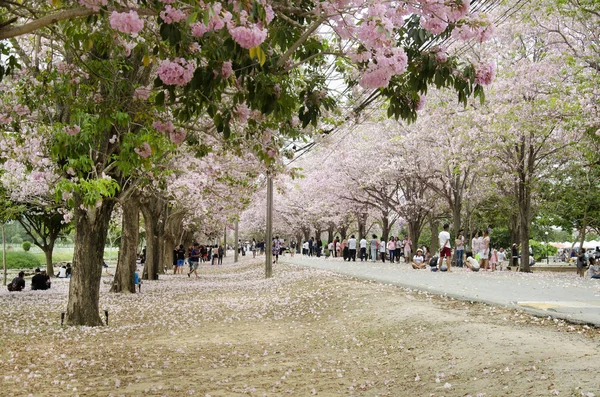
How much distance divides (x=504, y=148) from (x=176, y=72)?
2272cm

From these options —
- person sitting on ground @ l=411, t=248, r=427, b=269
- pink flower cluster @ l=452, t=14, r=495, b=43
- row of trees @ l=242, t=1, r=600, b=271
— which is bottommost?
person sitting on ground @ l=411, t=248, r=427, b=269

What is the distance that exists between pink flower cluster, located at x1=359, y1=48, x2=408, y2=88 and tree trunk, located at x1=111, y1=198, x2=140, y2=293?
15.9m

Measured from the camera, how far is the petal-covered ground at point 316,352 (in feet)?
21.6

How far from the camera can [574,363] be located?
20.2 ft

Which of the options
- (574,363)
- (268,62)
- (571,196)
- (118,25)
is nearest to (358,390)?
(574,363)

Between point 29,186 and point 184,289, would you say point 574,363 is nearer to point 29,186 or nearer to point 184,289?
point 184,289

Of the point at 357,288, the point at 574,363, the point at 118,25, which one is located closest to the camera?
the point at 118,25

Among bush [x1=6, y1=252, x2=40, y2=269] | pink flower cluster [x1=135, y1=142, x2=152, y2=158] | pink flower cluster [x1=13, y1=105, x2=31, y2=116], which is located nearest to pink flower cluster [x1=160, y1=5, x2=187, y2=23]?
pink flower cluster [x1=135, y1=142, x2=152, y2=158]

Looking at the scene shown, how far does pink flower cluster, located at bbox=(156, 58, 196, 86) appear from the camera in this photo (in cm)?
464

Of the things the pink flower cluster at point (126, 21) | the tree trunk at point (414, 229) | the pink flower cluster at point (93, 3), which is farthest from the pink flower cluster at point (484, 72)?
the tree trunk at point (414, 229)

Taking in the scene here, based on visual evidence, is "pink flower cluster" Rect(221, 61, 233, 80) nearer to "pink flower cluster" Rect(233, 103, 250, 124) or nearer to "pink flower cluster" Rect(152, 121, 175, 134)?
"pink flower cluster" Rect(233, 103, 250, 124)

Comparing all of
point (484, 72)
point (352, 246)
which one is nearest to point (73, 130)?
point (484, 72)

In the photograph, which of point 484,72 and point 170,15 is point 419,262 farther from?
point 170,15

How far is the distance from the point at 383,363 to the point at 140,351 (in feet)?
13.0
